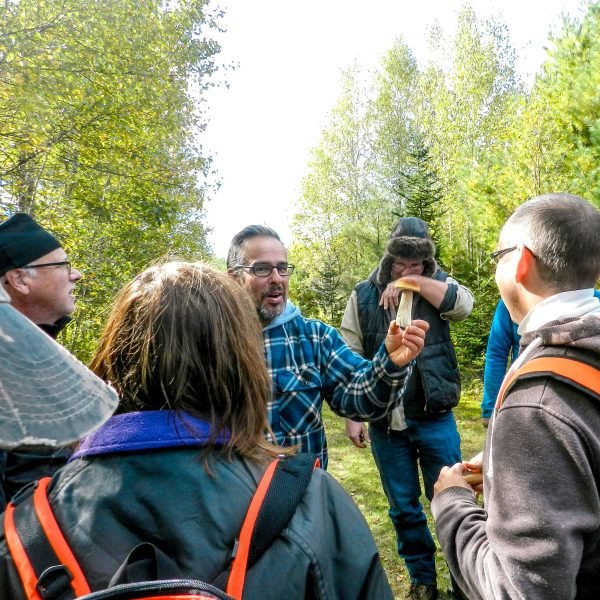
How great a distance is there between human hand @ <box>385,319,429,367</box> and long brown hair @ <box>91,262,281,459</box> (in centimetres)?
103

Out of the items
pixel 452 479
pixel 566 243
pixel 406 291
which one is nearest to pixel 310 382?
pixel 452 479

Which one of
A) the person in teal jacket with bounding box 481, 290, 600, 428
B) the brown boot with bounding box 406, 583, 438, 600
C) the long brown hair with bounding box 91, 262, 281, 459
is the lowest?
the brown boot with bounding box 406, 583, 438, 600

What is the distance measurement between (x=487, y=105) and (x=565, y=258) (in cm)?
2611

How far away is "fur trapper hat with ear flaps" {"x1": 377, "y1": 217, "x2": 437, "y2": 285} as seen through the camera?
3.46 metres

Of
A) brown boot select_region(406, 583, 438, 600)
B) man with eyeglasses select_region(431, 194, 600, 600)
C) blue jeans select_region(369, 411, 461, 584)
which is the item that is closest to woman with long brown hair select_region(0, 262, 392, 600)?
man with eyeglasses select_region(431, 194, 600, 600)

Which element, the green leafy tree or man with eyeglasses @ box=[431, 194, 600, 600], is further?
the green leafy tree

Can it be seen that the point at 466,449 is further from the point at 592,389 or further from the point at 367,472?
the point at 592,389

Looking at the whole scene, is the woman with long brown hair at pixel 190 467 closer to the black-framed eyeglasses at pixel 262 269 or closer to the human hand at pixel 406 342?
the human hand at pixel 406 342

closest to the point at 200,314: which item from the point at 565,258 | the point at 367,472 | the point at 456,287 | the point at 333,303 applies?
the point at 565,258

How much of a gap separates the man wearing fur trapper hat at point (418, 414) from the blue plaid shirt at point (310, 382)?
0.96 m

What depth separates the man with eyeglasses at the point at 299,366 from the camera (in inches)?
93.4

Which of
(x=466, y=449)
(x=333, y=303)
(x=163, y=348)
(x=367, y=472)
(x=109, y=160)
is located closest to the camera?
(x=163, y=348)

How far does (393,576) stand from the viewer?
370cm

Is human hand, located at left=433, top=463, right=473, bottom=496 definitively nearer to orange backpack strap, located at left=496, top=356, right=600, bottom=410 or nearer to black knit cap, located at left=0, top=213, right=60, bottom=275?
orange backpack strap, located at left=496, top=356, right=600, bottom=410
